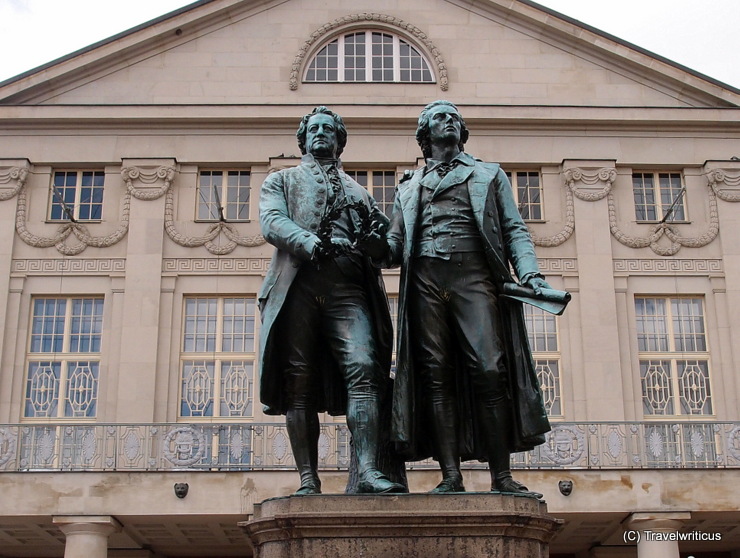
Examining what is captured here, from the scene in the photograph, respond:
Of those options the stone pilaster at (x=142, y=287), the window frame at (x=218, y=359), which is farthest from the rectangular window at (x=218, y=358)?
the stone pilaster at (x=142, y=287)

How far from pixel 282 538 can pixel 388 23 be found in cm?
2187

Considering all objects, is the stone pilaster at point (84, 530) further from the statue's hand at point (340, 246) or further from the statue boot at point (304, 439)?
the statue's hand at point (340, 246)

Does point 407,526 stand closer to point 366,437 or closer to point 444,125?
point 366,437

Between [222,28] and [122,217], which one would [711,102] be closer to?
[222,28]

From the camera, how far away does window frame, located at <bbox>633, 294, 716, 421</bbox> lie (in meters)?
23.8

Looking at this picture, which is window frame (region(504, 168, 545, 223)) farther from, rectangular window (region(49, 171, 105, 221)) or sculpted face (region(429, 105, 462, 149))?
sculpted face (region(429, 105, 462, 149))

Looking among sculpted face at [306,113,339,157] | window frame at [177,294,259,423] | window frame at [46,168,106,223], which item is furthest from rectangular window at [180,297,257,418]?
sculpted face at [306,113,339,157]

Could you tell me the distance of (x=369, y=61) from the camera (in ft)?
87.7

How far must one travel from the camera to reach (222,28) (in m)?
26.8

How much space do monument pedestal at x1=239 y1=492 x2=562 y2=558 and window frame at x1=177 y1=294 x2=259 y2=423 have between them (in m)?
17.6

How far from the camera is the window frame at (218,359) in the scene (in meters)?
23.5

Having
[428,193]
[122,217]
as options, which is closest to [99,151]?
[122,217]

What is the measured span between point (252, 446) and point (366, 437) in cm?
1562

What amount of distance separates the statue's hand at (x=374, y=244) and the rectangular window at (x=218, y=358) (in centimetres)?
1722
